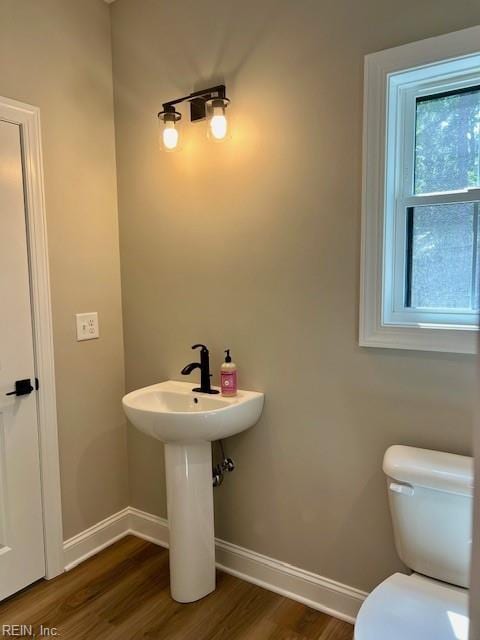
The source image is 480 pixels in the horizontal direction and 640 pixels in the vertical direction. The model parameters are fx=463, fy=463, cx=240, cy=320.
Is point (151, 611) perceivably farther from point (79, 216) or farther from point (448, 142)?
point (448, 142)

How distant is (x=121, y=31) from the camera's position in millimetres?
2232

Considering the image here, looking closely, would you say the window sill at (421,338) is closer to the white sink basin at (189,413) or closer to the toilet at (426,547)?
the toilet at (426,547)

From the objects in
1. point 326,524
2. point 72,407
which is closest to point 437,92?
point 326,524

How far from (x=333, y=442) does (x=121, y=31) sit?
213 cm

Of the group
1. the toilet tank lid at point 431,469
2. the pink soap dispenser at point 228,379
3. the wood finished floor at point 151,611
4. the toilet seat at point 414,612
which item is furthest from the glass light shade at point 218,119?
the wood finished floor at point 151,611

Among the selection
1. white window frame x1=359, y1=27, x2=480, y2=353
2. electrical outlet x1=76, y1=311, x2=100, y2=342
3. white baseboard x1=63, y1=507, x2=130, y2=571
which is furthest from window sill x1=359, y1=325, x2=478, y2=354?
white baseboard x1=63, y1=507, x2=130, y2=571

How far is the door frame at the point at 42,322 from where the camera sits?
1.93 metres

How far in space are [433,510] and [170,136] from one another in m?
1.73

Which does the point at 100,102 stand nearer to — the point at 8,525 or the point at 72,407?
the point at 72,407

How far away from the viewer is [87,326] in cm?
224

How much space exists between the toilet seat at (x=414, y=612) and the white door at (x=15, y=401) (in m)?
1.46

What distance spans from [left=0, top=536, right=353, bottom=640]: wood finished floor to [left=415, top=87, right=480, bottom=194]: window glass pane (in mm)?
1712

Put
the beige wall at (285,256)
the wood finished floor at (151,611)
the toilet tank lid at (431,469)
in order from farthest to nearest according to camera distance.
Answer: the wood finished floor at (151,611) → the beige wall at (285,256) → the toilet tank lid at (431,469)

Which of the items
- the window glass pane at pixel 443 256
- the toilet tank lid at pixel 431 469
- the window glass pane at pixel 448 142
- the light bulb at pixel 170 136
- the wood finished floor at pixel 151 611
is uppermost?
the light bulb at pixel 170 136
